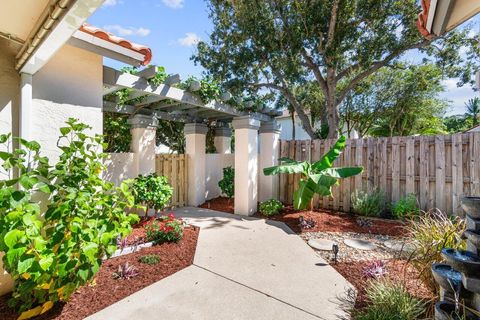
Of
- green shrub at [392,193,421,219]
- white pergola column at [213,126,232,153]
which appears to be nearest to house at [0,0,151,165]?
white pergola column at [213,126,232,153]

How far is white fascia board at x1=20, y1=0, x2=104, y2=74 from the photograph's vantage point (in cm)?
174

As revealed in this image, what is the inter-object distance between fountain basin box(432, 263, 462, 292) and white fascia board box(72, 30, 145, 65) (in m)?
4.65

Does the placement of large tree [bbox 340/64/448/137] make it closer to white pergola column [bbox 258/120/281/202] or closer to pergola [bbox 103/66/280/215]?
white pergola column [bbox 258/120/281/202]

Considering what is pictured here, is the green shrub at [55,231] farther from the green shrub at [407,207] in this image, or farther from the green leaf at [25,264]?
the green shrub at [407,207]

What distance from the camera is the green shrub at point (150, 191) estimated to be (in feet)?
20.2

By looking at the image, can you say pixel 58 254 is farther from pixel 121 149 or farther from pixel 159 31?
pixel 121 149

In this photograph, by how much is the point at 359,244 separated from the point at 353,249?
323 mm

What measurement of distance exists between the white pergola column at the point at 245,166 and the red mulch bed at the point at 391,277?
3624 mm

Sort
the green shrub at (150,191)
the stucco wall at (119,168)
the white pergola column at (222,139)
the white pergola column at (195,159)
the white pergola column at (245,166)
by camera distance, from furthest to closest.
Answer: the white pergola column at (222,139) → the white pergola column at (195,159) → the white pergola column at (245,166) → the stucco wall at (119,168) → the green shrub at (150,191)

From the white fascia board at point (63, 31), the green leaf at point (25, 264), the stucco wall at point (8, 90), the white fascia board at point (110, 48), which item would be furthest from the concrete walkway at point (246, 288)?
the white fascia board at point (110, 48)

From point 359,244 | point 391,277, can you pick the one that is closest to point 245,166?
point 359,244

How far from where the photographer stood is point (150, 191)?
6309 millimetres

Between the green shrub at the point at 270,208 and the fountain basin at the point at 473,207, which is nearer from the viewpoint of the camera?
the fountain basin at the point at 473,207

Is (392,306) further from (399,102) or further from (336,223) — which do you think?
(399,102)
